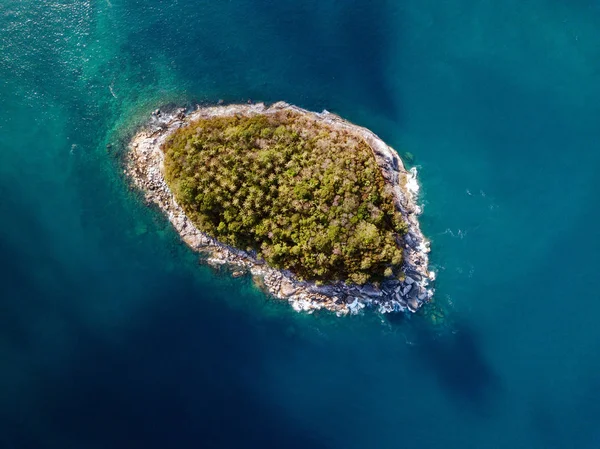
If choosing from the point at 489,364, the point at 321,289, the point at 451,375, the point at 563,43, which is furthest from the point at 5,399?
the point at 563,43

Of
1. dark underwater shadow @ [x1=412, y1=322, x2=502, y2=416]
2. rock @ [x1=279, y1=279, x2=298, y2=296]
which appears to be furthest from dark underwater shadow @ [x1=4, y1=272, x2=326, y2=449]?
dark underwater shadow @ [x1=412, y1=322, x2=502, y2=416]

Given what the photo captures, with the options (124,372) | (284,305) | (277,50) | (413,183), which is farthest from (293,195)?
(124,372)

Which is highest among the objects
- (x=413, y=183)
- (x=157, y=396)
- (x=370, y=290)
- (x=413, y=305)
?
(x=413, y=183)

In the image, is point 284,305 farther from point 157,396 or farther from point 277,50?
point 277,50

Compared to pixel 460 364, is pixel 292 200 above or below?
above

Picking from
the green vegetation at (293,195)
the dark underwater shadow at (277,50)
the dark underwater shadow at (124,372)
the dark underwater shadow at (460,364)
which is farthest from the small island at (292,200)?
the dark underwater shadow at (124,372)

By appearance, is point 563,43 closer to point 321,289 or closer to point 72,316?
point 321,289

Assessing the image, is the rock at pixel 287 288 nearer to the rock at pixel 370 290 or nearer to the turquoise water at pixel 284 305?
the turquoise water at pixel 284 305
